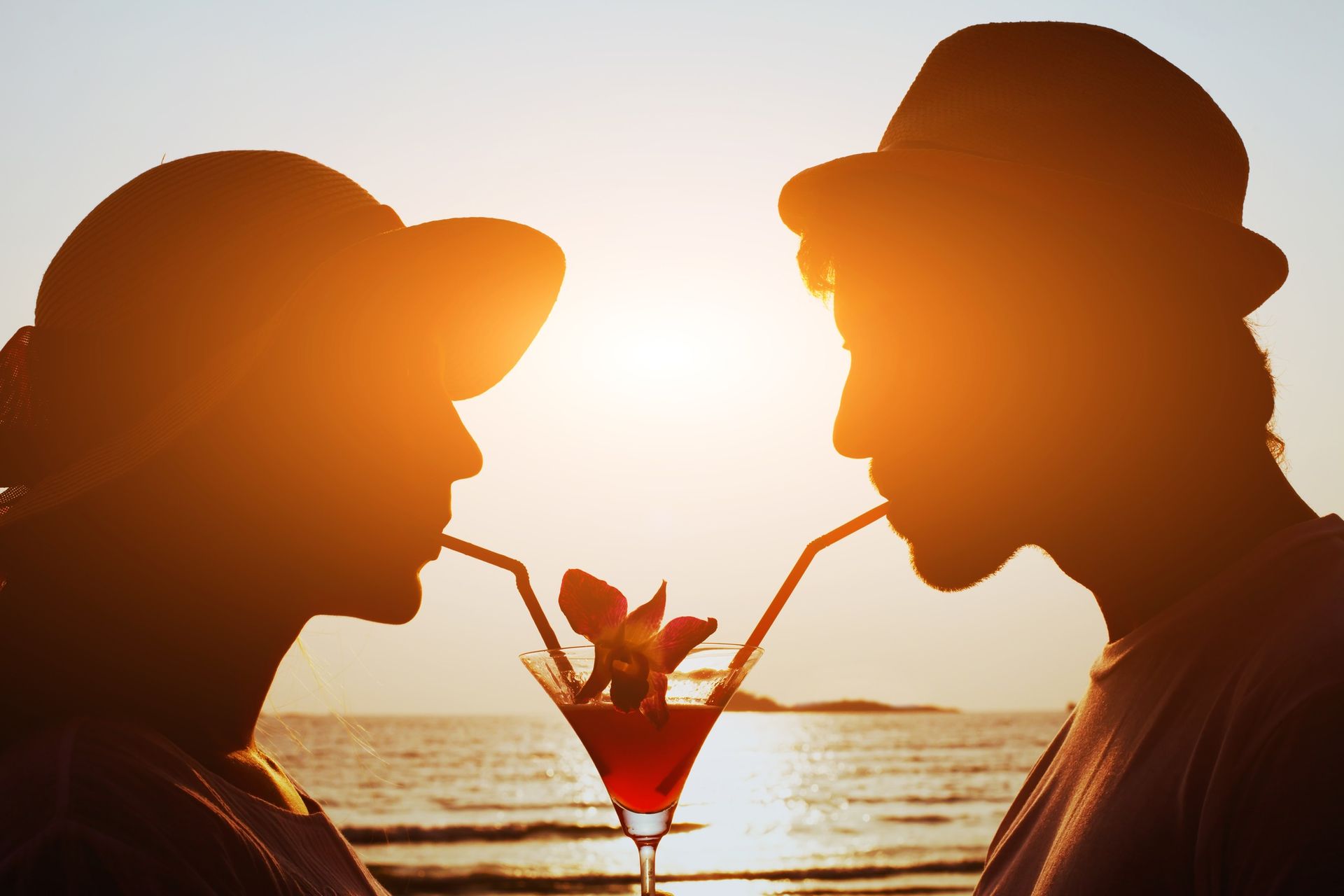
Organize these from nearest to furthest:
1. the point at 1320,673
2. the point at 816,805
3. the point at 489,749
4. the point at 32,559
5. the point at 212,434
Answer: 1. the point at 1320,673
2. the point at 32,559
3. the point at 212,434
4. the point at 816,805
5. the point at 489,749

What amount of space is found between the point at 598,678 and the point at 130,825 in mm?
943

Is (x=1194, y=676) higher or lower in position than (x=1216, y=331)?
lower

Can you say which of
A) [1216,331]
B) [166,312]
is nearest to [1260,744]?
[1216,331]

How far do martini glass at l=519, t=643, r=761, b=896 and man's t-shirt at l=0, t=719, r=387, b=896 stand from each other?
0.65m

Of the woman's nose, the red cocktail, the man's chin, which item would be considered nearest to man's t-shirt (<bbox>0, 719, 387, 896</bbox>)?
the red cocktail

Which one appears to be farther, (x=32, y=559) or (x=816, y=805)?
(x=816, y=805)

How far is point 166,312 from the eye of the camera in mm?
2230

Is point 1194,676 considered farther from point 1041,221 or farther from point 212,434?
point 212,434

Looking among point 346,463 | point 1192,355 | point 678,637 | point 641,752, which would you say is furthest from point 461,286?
point 1192,355

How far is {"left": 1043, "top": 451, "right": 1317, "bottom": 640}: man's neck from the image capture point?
2.30 metres

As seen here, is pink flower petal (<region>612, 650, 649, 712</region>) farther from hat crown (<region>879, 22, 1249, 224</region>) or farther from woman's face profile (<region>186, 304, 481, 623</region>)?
hat crown (<region>879, 22, 1249, 224</region>)

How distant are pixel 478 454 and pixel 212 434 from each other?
64 centimetres

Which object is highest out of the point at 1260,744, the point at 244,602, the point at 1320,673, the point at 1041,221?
the point at 1041,221

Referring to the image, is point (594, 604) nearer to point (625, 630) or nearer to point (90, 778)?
point (625, 630)
